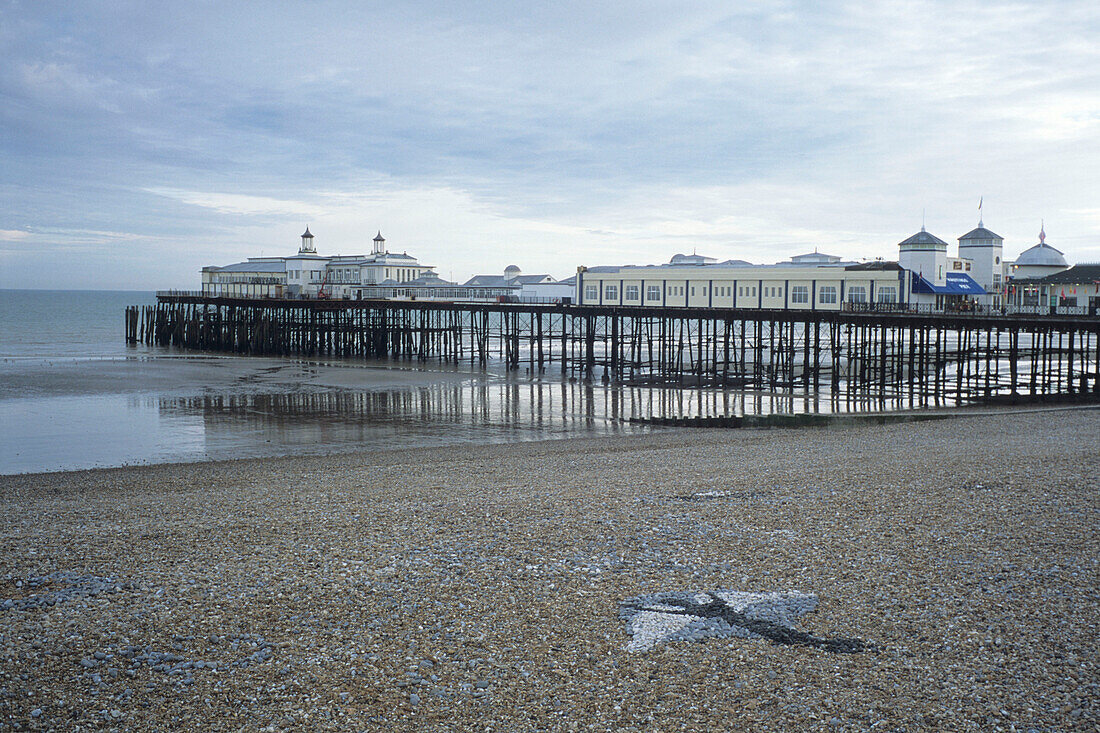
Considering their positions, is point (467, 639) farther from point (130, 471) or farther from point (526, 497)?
point (130, 471)

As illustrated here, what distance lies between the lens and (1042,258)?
68125 millimetres

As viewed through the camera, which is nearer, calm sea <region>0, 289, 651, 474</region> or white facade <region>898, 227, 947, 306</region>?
calm sea <region>0, 289, 651, 474</region>

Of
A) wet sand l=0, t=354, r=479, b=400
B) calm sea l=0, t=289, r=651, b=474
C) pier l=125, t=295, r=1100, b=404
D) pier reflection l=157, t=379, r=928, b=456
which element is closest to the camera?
calm sea l=0, t=289, r=651, b=474

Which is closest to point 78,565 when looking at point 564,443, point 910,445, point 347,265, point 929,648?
point 929,648

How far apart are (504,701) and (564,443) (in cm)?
1400

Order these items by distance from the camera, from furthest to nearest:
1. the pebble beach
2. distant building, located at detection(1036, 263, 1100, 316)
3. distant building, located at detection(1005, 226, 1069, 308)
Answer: distant building, located at detection(1005, 226, 1069, 308), distant building, located at detection(1036, 263, 1100, 316), the pebble beach

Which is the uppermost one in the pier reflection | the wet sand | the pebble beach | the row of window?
the row of window

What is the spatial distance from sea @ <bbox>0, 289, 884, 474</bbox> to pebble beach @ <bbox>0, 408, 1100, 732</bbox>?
6749 mm

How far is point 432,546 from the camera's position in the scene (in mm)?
8906

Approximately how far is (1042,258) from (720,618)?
72632 mm

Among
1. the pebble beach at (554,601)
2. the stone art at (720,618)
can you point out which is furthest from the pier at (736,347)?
the stone art at (720,618)

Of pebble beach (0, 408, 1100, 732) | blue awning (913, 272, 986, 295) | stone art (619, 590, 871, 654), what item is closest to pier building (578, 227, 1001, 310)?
blue awning (913, 272, 986, 295)

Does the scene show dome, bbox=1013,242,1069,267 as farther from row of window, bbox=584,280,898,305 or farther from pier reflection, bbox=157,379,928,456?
pier reflection, bbox=157,379,928,456

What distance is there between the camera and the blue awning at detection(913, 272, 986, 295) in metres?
49.2
